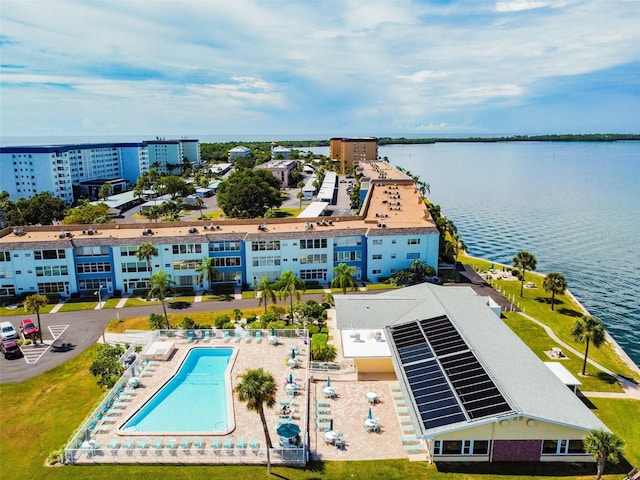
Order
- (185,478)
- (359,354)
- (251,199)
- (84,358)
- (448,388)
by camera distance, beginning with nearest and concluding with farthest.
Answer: (185,478) → (448,388) → (359,354) → (84,358) → (251,199)

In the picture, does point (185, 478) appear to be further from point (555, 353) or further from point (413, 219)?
point (413, 219)

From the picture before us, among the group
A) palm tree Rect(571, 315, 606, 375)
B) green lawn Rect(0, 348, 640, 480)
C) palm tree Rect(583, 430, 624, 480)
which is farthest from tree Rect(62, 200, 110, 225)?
palm tree Rect(583, 430, 624, 480)

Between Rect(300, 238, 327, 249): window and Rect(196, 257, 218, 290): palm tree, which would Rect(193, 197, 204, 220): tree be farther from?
Rect(300, 238, 327, 249): window

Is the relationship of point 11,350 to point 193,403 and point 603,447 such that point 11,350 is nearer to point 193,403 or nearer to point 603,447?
point 193,403

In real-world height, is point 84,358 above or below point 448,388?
below

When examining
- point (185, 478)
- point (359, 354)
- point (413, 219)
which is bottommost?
point (185, 478)

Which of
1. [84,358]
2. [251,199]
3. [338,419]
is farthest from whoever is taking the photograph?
[251,199]

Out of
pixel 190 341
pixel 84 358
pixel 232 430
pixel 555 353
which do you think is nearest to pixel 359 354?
pixel 232 430
